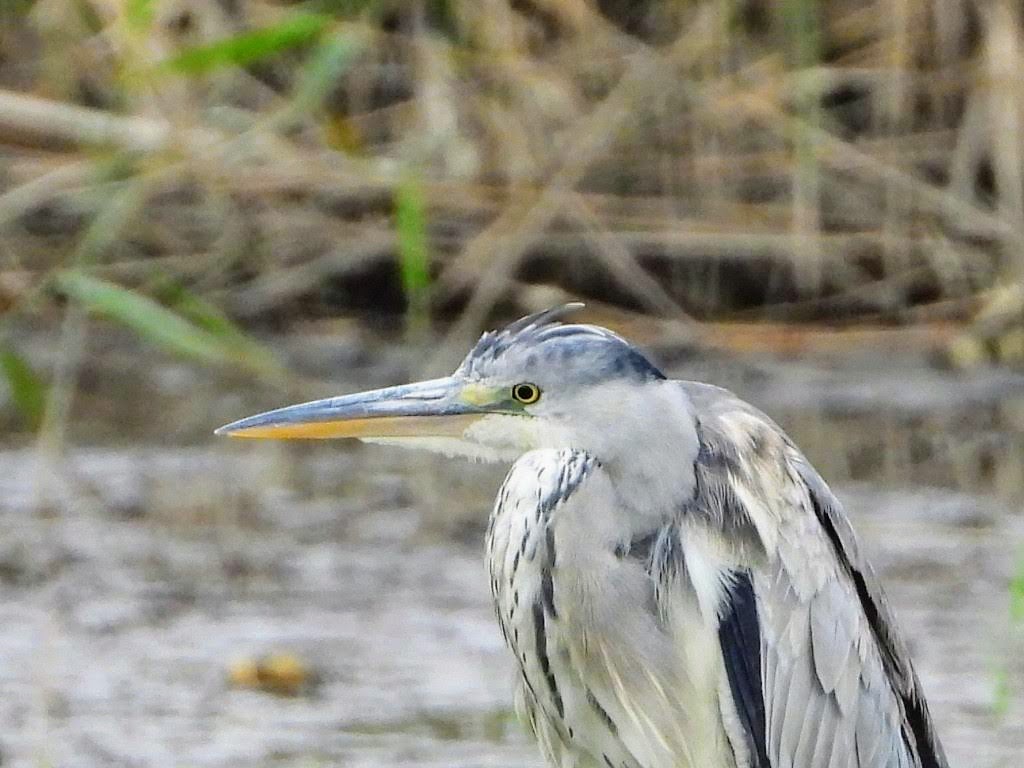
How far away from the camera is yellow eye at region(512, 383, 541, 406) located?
11.7 feet

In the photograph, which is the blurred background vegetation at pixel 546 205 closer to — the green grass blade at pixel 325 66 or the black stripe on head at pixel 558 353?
the green grass blade at pixel 325 66

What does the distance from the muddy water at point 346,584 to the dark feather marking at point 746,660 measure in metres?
0.82

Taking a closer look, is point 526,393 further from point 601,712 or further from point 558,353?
Result: point 601,712

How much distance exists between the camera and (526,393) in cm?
358

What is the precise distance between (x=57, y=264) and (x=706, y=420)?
4.06 meters

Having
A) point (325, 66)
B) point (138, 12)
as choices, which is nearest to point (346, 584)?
point (325, 66)

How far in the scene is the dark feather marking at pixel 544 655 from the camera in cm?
368

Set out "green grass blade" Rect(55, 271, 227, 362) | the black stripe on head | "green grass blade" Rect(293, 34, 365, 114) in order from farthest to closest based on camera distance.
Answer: "green grass blade" Rect(293, 34, 365, 114), "green grass blade" Rect(55, 271, 227, 362), the black stripe on head

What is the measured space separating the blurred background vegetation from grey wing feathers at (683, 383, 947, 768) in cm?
304

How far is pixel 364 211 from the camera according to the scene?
8.16 metres

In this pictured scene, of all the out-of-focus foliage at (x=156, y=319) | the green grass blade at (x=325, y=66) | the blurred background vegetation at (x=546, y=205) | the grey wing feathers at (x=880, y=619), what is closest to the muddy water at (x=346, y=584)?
the blurred background vegetation at (x=546, y=205)

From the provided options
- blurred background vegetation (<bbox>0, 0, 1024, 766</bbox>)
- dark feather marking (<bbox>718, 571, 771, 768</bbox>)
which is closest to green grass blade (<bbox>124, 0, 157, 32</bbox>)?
blurred background vegetation (<bbox>0, 0, 1024, 766</bbox>)

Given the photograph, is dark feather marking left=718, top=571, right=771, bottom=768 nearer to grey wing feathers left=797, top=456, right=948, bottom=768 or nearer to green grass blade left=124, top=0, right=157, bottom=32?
grey wing feathers left=797, top=456, right=948, bottom=768

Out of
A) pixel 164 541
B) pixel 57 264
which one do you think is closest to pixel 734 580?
pixel 164 541
